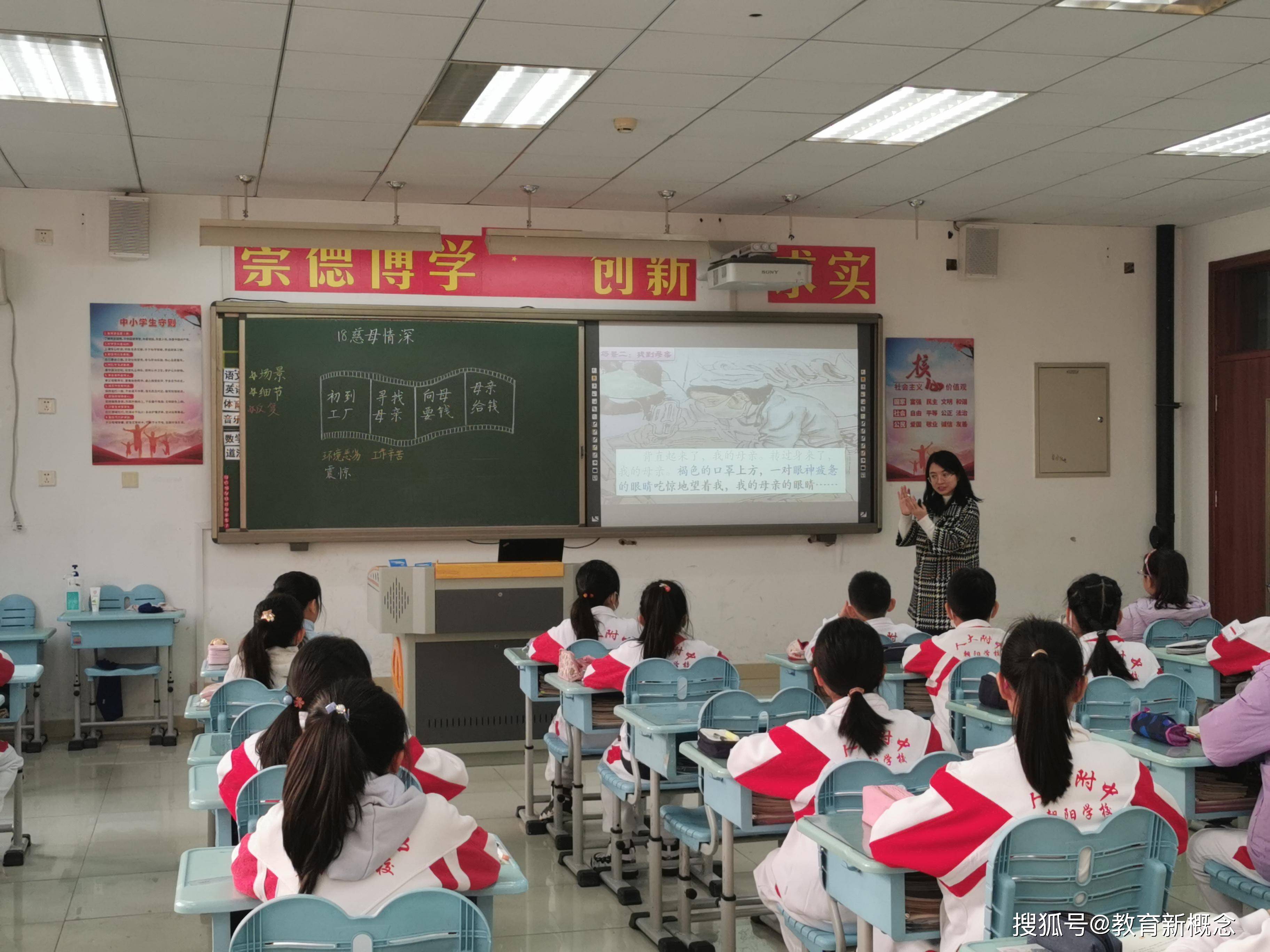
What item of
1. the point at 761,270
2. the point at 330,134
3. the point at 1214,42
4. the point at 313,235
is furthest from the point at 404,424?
the point at 1214,42

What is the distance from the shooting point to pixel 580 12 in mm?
4004

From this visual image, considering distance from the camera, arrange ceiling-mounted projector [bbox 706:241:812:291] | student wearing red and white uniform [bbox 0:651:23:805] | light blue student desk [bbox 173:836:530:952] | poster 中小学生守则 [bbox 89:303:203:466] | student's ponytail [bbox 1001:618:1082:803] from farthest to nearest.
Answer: ceiling-mounted projector [bbox 706:241:812:291] < poster 中小学生守则 [bbox 89:303:203:466] < student wearing red and white uniform [bbox 0:651:23:805] < student's ponytail [bbox 1001:618:1082:803] < light blue student desk [bbox 173:836:530:952]

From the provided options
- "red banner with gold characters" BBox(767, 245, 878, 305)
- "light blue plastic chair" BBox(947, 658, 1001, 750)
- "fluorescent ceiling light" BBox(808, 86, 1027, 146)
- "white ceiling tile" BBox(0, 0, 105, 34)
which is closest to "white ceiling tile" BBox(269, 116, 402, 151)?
"white ceiling tile" BBox(0, 0, 105, 34)

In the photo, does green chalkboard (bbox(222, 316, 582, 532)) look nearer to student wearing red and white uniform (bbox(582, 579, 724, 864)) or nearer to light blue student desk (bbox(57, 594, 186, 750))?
light blue student desk (bbox(57, 594, 186, 750))

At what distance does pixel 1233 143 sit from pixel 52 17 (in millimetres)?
5163

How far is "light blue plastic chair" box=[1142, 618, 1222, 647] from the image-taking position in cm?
522

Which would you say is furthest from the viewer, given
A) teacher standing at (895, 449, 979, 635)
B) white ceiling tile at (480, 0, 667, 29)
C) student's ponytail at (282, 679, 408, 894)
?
teacher standing at (895, 449, 979, 635)

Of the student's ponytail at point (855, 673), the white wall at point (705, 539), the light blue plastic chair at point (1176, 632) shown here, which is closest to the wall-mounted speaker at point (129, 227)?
the white wall at point (705, 539)

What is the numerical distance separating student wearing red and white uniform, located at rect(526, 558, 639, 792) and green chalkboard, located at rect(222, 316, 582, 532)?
235 cm

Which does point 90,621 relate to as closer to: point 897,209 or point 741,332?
point 741,332

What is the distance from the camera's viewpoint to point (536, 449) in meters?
7.11

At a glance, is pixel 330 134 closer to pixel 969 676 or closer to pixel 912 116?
pixel 912 116

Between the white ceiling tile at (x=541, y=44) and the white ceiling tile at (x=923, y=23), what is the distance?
2.46 ft

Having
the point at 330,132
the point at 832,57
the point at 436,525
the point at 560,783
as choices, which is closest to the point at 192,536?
the point at 436,525
